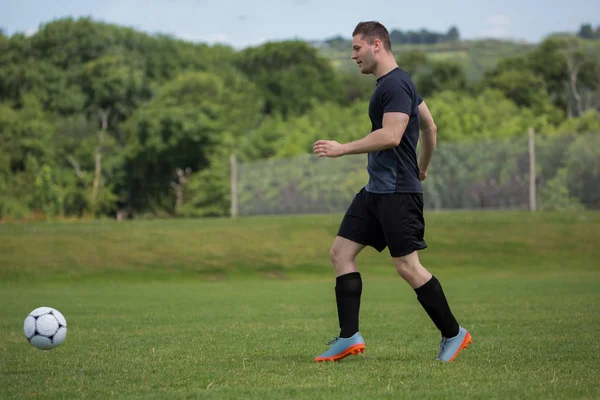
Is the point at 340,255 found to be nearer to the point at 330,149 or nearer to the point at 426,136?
the point at 330,149

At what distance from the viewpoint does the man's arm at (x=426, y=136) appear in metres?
7.45

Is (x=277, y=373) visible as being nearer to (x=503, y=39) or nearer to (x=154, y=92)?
(x=154, y=92)

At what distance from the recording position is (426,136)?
7.54m

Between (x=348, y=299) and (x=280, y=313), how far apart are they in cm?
563

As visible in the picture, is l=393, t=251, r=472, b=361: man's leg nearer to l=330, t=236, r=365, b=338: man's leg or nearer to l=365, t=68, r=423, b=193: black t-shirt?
l=330, t=236, r=365, b=338: man's leg

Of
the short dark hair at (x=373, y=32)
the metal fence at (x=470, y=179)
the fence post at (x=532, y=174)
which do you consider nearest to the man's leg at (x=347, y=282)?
the short dark hair at (x=373, y=32)

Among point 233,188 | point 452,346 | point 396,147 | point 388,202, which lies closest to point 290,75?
point 233,188

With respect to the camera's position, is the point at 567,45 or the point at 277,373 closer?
the point at 277,373

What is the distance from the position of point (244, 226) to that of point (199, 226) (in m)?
1.70

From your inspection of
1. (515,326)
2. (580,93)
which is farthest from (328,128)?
(515,326)

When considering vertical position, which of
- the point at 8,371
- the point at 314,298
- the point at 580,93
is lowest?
the point at 314,298

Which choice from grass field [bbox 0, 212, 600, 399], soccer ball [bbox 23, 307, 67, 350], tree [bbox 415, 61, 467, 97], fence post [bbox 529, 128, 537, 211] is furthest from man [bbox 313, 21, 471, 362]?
tree [bbox 415, 61, 467, 97]

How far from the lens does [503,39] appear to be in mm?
127625

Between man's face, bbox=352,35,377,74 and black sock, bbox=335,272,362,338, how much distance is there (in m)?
1.73
